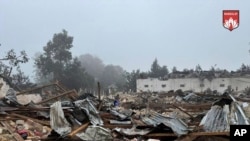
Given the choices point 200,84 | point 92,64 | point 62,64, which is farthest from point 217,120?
point 92,64

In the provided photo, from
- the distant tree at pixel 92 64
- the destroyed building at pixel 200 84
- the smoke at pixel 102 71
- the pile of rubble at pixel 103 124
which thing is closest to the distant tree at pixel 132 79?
the destroyed building at pixel 200 84

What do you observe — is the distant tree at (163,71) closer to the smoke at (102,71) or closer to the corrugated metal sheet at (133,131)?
the smoke at (102,71)

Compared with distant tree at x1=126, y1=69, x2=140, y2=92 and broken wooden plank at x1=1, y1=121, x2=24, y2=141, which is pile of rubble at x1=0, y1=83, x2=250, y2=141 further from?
distant tree at x1=126, y1=69, x2=140, y2=92

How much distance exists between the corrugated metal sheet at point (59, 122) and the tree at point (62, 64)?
28.8 metres

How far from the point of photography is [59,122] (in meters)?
8.53

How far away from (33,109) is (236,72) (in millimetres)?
28384

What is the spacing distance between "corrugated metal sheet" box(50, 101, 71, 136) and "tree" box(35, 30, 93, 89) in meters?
28.8

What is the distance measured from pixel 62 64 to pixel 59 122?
1243 inches

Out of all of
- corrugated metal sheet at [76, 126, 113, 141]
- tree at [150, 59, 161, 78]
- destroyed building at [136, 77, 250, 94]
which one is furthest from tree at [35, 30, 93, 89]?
corrugated metal sheet at [76, 126, 113, 141]

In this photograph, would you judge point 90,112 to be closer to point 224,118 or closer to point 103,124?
point 103,124

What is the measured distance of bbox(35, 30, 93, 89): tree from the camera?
38000 mm

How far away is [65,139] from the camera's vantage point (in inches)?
304

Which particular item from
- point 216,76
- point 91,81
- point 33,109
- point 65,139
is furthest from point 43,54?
point 65,139

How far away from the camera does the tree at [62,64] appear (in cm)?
3800
